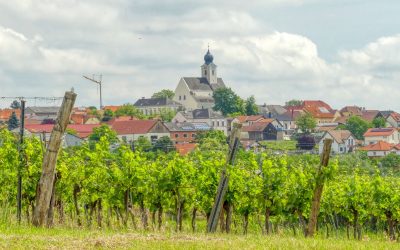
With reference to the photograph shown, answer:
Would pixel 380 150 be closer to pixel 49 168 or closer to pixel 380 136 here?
pixel 380 136

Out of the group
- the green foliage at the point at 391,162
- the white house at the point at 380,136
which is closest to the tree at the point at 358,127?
the white house at the point at 380,136

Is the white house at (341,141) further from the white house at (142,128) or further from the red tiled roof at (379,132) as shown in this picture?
the white house at (142,128)

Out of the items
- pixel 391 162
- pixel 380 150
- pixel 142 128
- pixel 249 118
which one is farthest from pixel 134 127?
pixel 391 162

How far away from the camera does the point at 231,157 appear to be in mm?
21422

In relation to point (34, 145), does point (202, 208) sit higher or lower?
lower

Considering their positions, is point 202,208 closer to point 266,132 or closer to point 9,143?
point 9,143

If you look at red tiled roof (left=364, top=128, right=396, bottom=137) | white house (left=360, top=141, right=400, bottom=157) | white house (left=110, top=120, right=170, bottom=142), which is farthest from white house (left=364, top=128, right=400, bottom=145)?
white house (left=110, top=120, right=170, bottom=142)

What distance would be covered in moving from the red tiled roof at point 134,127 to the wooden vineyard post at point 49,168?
130533 millimetres

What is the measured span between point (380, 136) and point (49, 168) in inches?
5651

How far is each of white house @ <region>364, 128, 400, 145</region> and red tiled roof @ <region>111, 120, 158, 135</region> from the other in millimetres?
40023

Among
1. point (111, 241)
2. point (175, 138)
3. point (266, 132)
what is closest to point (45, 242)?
point (111, 241)

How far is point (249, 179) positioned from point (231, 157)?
13.5ft

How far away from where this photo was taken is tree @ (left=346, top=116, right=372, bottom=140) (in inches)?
6905

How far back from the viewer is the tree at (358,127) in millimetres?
175375
